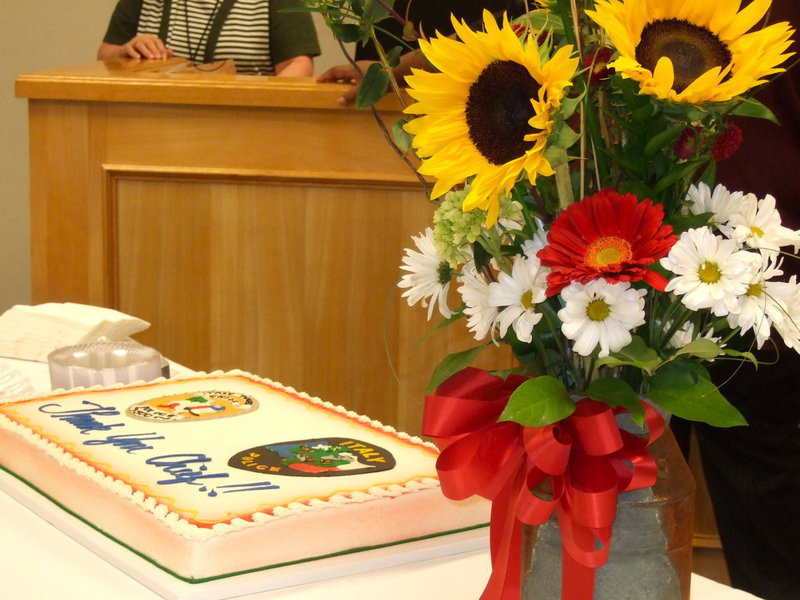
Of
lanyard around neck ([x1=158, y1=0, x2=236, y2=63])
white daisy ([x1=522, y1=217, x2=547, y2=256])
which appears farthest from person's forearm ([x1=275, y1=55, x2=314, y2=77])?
white daisy ([x1=522, y1=217, x2=547, y2=256])

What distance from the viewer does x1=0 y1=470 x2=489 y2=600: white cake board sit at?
2.38ft

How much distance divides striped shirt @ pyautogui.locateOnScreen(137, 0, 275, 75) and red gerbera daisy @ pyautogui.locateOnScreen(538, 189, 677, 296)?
2.28 m

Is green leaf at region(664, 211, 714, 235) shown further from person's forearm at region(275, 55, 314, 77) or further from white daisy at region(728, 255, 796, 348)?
person's forearm at region(275, 55, 314, 77)

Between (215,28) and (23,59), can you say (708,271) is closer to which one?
(215,28)

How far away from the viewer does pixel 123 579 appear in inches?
29.6

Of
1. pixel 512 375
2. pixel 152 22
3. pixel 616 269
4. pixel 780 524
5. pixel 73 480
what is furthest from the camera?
pixel 152 22

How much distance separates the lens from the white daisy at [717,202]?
604 millimetres

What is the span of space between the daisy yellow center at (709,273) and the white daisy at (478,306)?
0.11 metres

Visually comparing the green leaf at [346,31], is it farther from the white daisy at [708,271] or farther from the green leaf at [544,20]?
the white daisy at [708,271]

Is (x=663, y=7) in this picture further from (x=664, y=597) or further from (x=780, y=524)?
(x=780, y=524)

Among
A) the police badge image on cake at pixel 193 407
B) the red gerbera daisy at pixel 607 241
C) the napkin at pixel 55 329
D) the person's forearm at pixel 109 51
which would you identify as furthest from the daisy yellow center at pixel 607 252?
the person's forearm at pixel 109 51

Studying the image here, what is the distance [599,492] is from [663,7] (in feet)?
0.80

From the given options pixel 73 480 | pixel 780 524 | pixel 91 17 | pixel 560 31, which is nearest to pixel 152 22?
pixel 91 17

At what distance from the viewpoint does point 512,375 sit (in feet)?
2.15
